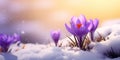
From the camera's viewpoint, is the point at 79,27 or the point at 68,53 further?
the point at 79,27

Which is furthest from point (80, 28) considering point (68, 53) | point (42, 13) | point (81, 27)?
point (42, 13)

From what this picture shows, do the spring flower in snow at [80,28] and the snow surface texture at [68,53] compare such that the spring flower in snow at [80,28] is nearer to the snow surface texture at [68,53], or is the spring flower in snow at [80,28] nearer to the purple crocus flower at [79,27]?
the purple crocus flower at [79,27]

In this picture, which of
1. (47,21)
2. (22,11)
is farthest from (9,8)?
(47,21)

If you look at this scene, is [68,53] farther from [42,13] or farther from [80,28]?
[42,13]

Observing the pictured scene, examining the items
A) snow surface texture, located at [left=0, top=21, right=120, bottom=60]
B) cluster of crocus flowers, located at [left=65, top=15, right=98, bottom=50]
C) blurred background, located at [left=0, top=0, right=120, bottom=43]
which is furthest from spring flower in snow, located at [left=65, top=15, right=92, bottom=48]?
blurred background, located at [left=0, top=0, right=120, bottom=43]

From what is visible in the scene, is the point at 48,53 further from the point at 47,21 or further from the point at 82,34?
the point at 47,21
